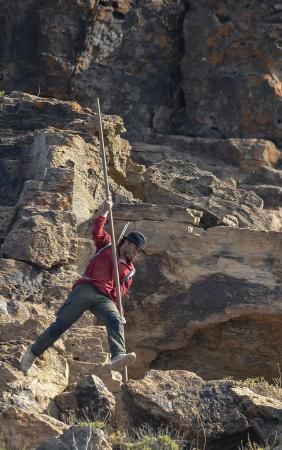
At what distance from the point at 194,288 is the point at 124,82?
1037 centimetres

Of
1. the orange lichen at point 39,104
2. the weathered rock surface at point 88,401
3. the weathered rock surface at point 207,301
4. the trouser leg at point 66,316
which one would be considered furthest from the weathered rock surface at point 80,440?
the orange lichen at point 39,104

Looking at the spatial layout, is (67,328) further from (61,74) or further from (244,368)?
(61,74)

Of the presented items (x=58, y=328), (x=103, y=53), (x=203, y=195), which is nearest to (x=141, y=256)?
(x=203, y=195)

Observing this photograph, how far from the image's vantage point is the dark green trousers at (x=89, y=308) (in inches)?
437

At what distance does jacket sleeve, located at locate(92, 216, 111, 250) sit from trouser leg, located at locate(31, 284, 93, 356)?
1.71ft

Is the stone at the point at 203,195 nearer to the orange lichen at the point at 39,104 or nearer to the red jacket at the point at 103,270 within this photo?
the orange lichen at the point at 39,104

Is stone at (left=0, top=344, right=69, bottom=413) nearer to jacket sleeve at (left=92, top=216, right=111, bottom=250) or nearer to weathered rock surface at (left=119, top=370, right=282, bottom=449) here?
weathered rock surface at (left=119, top=370, right=282, bottom=449)

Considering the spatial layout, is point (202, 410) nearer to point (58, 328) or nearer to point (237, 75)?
point (58, 328)

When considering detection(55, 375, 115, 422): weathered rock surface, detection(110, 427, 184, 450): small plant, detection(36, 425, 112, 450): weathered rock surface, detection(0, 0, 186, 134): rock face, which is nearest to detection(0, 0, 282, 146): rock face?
detection(0, 0, 186, 134): rock face

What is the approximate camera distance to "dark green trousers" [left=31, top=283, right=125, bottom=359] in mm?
11101

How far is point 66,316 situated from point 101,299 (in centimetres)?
36

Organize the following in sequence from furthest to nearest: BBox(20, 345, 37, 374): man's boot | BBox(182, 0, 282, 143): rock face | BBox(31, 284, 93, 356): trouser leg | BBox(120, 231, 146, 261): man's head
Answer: BBox(182, 0, 282, 143): rock face
BBox(120, 231, 146, 261): man's head
BBox(31, 284, 93, 356): trouser leg
BBox(20, 345, 37, 374): man's boot

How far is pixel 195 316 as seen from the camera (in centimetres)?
1522

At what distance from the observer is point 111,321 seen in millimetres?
11242
